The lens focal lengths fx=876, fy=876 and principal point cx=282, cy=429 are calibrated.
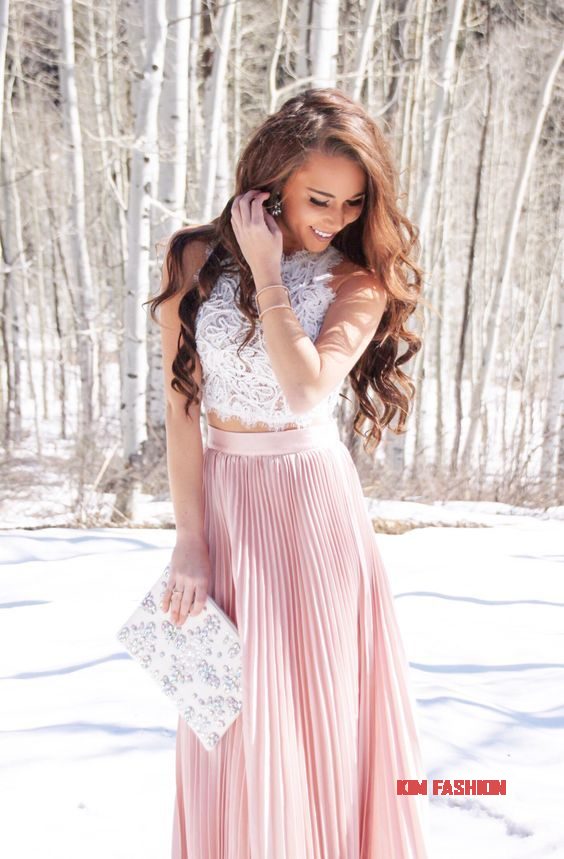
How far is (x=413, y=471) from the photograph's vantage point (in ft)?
28.6

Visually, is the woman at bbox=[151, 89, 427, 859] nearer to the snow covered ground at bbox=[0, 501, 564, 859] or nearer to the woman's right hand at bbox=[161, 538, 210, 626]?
the woman's right hand at bbox=[161, 538, 210, 626]

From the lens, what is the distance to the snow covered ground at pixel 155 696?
88.7 inches

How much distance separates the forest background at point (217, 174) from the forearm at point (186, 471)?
1.35 feet

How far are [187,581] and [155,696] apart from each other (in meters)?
1.45

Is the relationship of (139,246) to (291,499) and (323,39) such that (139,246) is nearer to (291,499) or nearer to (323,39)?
(323,39)

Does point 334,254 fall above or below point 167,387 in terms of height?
above

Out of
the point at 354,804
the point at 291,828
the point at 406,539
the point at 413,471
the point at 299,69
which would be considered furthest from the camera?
the point at 413,471

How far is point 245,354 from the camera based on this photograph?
65.7 inches

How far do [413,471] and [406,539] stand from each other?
11.9 feet

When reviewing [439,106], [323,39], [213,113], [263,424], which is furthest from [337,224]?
[439,106]

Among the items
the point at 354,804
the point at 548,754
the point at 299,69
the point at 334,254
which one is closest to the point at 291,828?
the point at 354,804

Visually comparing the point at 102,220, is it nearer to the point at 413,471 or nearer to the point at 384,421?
the point at 413,471

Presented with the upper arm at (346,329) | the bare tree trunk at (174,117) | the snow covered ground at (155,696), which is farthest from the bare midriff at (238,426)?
the bare tree trunk at (174,117)

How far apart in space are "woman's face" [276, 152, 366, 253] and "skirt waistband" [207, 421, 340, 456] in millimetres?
365
